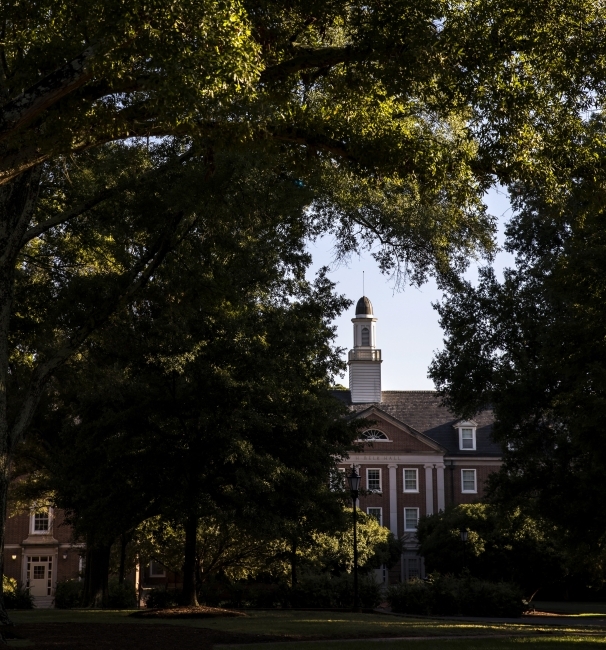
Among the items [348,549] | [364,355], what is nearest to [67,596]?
[348,549]

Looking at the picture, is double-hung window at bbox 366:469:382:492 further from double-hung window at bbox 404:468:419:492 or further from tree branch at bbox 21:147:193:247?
tree branch at bbox 21:147:193:247

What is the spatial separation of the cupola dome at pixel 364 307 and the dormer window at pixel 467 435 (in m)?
10.4

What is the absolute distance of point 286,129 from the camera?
11.6m

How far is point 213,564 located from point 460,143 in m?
21.6

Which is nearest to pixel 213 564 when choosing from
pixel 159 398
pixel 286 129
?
pixel 159 398

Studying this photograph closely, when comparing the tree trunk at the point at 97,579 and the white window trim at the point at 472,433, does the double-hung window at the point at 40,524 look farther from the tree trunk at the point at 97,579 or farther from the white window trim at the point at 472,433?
the white window trim at the point at 472,433

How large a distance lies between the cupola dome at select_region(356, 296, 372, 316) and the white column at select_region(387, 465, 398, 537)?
11831mm

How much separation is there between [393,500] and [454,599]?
2721 cm

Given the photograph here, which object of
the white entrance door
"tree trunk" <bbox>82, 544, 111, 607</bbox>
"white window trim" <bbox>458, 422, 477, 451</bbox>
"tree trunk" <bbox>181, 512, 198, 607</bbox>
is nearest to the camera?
"tree trunk" <bbox>181, 512, 198, 607</bbox>

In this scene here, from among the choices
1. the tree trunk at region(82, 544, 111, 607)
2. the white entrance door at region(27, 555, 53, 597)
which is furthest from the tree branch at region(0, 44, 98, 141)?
the white entrance door at region(27, 555, 53, 597)

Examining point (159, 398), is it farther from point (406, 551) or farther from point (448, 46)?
point (406, 551)

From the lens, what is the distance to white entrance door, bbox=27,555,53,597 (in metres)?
50.8

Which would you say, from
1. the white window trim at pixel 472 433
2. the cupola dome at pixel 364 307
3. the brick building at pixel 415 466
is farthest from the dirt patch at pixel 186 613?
the cupola dome at pixel 364 307

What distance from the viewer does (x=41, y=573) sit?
5125 cm
